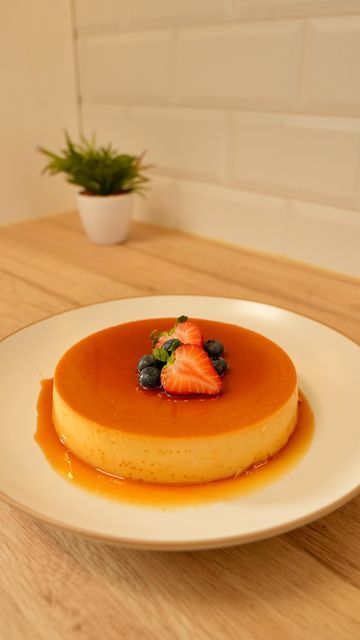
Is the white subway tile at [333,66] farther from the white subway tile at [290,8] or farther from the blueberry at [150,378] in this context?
the blueberry at [150,378]

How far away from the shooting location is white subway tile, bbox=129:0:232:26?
1286mm

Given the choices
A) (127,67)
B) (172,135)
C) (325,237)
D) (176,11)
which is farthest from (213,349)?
(127,67)

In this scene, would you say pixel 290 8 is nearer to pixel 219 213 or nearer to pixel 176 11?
pixel 176 11

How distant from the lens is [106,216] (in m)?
1.42

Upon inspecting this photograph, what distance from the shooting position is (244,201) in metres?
1.39

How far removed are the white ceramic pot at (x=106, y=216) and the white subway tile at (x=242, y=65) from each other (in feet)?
1.09

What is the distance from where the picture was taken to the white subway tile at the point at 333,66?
108cm

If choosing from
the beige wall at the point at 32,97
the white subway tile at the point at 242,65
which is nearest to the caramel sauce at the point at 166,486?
the white subway tile at the point at 242,65

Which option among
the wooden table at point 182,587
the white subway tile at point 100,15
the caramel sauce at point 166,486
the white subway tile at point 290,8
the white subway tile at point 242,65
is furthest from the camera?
the white subway tile at point 100,15

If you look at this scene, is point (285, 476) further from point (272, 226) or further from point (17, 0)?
point (17, 0)

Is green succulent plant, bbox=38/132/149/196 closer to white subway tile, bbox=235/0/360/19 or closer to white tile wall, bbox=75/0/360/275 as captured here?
white tile wall, bbox=75/0/360/275

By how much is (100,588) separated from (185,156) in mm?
1220

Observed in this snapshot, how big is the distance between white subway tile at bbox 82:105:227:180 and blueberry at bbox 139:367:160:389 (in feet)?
2.87

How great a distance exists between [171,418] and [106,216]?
2.93ft
